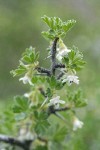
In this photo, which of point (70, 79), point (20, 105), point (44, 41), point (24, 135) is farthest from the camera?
point (44, 41)

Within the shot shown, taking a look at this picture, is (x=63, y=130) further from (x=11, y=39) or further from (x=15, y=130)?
(x=11, y=39)

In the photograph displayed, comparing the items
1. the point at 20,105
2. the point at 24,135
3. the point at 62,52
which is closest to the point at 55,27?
the point at 62,52

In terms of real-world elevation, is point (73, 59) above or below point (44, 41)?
below

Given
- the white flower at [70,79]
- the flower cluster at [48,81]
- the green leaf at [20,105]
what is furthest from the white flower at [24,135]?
the white flower at [70,79]

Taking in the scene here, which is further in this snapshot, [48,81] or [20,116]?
[20,116]

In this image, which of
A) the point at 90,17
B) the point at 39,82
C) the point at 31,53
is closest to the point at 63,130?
the point at 39,82

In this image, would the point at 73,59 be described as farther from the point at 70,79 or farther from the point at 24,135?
the point at 24,135

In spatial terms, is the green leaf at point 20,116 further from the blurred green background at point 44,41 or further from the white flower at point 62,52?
the blurred green background at point 44,41

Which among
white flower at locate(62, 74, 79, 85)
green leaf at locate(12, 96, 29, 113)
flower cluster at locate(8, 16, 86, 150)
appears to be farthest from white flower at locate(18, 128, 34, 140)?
white flower at locate(62, 74, 79, 85)

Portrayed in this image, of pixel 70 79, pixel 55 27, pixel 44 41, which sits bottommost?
pixel 70 79
